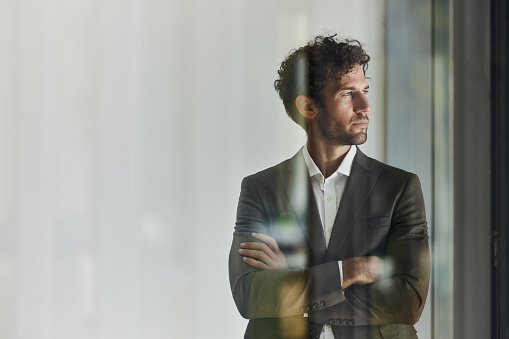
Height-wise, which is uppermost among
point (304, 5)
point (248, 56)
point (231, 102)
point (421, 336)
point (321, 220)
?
point (304, 5)

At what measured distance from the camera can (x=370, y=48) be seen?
135 centimetres

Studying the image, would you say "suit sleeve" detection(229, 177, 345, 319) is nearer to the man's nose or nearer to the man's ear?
the man's ear

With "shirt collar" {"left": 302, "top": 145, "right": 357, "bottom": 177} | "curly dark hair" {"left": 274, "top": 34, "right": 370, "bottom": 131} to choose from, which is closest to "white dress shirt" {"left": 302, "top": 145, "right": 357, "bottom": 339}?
"shirt collar" {"left": 302, "top": 145, "right": 357, "bottom": 177}

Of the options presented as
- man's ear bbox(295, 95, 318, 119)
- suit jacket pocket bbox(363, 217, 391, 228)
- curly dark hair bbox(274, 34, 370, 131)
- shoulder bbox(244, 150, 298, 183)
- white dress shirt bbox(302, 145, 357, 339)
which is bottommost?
suit jacket pocket bbox(363, 217, 391, 228)

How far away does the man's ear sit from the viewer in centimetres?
130

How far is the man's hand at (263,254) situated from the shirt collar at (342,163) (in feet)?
0.63

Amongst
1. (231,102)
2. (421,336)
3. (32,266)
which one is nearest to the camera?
(32,266)

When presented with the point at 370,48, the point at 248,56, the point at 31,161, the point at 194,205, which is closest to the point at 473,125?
the point at 370,48

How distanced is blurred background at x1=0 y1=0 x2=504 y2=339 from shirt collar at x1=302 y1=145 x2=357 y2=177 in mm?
37

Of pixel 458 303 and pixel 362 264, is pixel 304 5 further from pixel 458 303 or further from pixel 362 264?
pixel 458 303

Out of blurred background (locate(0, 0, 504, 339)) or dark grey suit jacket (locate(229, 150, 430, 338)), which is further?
dark grey suit jacket (locate(229, 150, 430, 338))

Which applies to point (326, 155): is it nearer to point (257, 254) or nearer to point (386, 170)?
point (386, 170)

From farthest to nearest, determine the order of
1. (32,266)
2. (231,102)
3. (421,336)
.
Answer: (421,336)
(231,102)
(32,266)

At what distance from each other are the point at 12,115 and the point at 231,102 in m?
0.47
